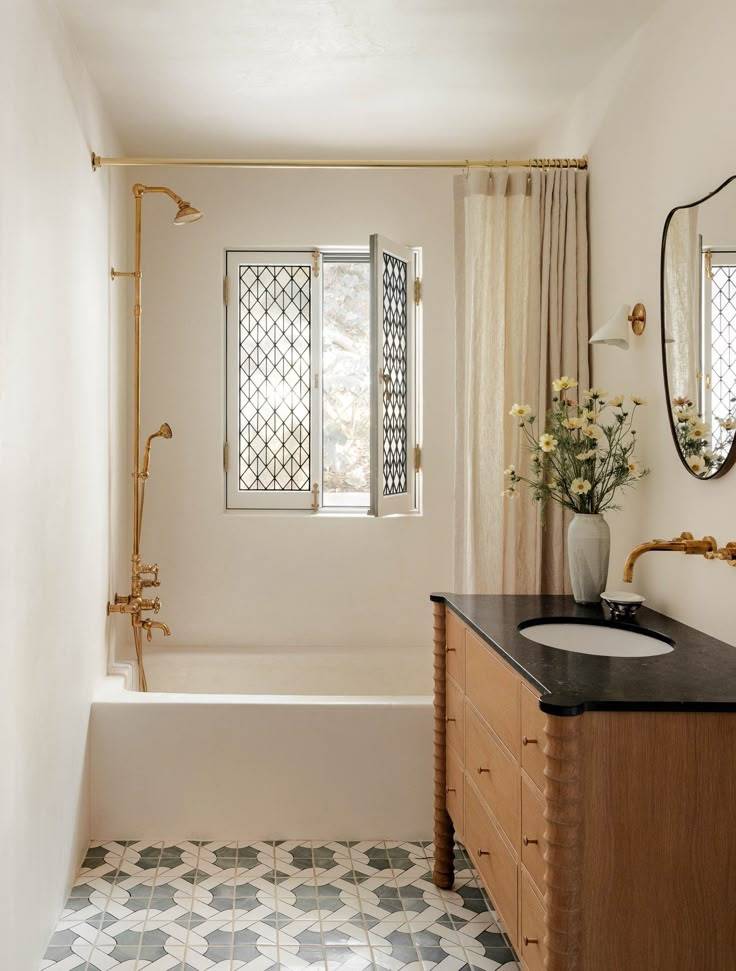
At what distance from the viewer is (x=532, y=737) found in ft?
5.41

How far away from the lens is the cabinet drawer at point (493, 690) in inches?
70.7

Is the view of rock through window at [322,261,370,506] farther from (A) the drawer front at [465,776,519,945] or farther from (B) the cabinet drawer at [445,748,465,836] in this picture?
(A) the drawer front at [465,776,519,945]

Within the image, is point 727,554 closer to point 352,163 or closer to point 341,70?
point 352,163

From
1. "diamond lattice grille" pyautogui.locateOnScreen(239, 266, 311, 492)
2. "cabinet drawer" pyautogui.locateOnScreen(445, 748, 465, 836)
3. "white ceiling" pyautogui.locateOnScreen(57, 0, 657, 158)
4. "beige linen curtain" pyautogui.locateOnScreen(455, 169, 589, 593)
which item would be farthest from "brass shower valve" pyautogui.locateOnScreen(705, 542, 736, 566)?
"diamond lattice grille" pyautogui.locateOnScreen(239, 266, 311, 492)

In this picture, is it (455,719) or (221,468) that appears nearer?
(455,719)

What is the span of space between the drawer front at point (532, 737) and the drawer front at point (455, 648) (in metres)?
0.58

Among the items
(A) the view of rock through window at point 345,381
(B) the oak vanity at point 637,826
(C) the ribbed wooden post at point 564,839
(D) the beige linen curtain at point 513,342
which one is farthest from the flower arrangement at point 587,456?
(A) the view of rock through window at point 345,381

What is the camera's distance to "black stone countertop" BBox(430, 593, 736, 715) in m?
1.48

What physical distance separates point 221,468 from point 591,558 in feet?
6.58

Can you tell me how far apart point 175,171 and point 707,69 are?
8.18 ft

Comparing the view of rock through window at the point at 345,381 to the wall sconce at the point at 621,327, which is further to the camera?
the view of rock through window at the point at 345,381

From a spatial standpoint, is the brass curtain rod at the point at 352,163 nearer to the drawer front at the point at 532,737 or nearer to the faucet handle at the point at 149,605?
the faucet handle at the point at 149,605

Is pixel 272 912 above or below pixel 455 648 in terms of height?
below

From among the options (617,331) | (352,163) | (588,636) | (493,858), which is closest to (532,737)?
(493,858)
